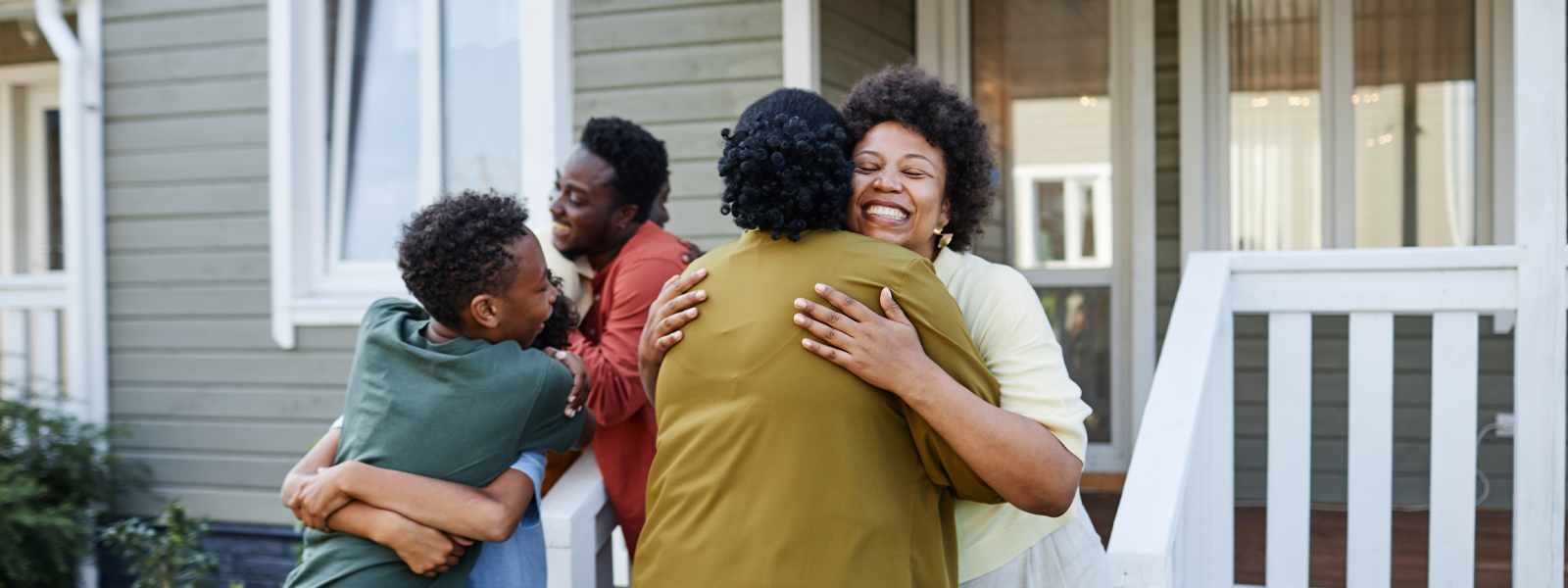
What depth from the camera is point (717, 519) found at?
3.99ft

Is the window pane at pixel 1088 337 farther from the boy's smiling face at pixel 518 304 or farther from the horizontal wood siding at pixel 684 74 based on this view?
the boy's smiling face at pixel 518 304

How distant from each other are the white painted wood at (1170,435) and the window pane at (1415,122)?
243 cm

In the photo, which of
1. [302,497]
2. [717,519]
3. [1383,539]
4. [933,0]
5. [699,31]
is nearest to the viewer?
[717,519]

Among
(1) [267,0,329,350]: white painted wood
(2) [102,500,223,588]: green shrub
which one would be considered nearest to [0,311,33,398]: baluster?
(2) [102,500,223,588]: green shrub

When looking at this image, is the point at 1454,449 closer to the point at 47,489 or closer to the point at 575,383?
the point at 575,383

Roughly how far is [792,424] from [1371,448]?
5.74ft

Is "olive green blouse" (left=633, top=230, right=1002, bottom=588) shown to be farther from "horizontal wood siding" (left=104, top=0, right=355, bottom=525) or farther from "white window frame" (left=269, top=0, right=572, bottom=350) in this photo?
"horizontal wood siding" (left=104, top=0, right=355, bottom=525)

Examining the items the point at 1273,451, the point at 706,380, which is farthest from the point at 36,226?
the point at 1273,451

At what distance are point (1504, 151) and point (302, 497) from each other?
450 cm

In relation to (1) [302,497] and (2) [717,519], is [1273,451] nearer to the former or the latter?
(2) [717,519]

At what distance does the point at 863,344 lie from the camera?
118 cm

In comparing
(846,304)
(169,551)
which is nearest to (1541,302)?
(846,304)

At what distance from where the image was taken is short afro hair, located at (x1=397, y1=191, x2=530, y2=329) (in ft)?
5.15

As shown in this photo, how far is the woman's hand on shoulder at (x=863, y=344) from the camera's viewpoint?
118 cm
